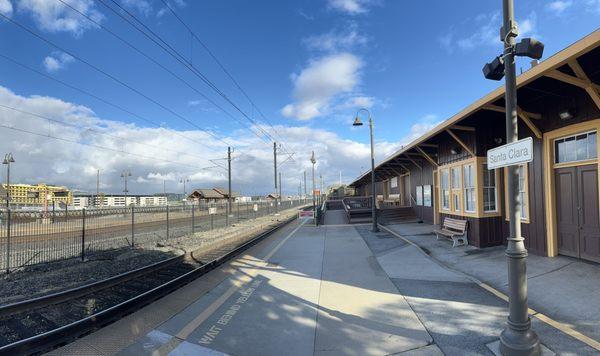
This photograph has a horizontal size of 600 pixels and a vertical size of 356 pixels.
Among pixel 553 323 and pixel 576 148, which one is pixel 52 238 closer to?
pixel 553 323

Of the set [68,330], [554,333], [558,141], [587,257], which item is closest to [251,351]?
[68,330]

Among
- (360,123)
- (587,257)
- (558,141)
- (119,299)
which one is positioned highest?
(360,123)

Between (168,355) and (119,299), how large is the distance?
362 centimetres

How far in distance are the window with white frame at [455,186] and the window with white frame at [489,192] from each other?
4.56ft

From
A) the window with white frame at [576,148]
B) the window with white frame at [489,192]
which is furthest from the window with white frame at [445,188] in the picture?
the window with white frame at [576,148]

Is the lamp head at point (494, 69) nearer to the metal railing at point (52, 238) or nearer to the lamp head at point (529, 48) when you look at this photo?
the lamp head at point (529, 48)

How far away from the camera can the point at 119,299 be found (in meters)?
7.64

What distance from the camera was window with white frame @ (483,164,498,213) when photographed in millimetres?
11141

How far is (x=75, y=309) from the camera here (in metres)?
7.03

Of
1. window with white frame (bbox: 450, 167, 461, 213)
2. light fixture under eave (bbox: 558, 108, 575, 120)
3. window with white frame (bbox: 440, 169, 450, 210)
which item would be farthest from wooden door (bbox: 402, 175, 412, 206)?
light fixture under eave (bbox: 558, 108, 575, 120)

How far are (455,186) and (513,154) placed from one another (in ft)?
30.5

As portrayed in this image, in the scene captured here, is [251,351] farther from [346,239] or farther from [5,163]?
[5,163]

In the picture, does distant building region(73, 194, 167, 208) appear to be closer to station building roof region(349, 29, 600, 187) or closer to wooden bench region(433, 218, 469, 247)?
wooden bench region(433, 218, 469, 247)

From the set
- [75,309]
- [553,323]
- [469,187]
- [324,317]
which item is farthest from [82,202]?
[553,323]
